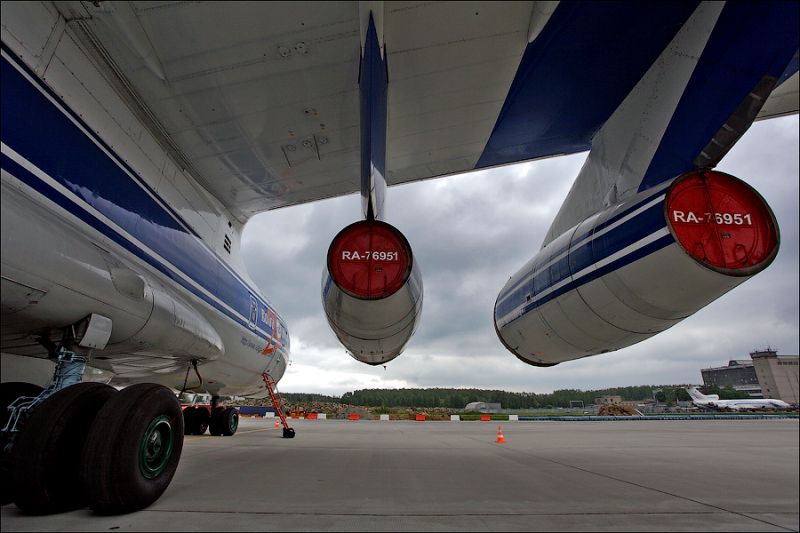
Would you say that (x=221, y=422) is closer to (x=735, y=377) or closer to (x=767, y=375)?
(x=735, y=377)

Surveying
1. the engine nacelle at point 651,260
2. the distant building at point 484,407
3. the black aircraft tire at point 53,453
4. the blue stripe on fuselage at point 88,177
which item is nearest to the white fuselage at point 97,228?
the blue stripe on fuselage at point 88,177

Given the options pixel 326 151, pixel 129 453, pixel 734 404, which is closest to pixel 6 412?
pixel 129 453

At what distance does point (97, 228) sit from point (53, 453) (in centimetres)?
170

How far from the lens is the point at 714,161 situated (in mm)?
3305

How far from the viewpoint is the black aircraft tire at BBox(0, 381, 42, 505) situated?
2.59m

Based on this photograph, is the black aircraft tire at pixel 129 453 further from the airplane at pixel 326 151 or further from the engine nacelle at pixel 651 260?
the engine nacelle at pixel 651 260

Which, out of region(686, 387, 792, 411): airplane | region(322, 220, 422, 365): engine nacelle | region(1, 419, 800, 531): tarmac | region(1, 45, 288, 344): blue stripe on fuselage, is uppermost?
region(1, 45, 288, 344): blue stripe on fuselage

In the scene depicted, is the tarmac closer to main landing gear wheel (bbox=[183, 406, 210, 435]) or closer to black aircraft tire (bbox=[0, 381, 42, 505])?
black aircraft tire (bbox=[0, 381, 42, 505])

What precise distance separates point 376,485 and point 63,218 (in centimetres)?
317

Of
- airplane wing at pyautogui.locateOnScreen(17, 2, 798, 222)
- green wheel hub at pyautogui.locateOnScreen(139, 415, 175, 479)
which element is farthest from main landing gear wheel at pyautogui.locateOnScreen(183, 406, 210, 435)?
green wheel hub at pyautogui.locateOnScreen(139, 415, 175, 479)

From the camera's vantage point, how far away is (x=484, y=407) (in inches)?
1666

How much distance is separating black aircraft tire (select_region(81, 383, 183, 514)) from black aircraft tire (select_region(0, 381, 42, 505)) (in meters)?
0.54

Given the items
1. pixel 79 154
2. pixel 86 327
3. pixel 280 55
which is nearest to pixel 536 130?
pixel 280 55

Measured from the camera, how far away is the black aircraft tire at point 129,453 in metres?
2.51
